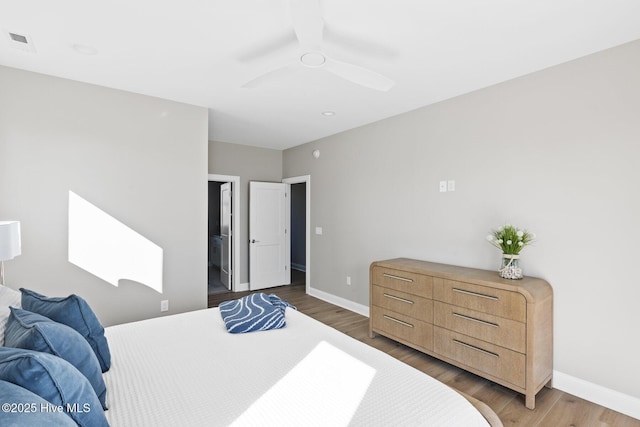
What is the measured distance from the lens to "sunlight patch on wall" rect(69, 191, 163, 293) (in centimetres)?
297

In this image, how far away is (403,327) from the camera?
321cm

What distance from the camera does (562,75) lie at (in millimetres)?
2531

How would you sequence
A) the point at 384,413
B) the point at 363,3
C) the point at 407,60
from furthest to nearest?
the point at 407,60, the point at 363,3, the point at 384,413

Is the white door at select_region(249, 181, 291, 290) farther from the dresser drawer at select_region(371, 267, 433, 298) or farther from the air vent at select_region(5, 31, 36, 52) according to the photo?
the air vent at select_region(5, 31, 36, 52)

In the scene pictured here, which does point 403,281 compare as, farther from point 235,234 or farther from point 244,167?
point 244,167

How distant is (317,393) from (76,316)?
119 cm

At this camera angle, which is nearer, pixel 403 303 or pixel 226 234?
pixel 403 303

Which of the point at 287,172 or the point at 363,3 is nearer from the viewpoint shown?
the point at 363,3

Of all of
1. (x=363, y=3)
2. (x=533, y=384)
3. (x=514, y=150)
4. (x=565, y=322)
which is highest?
(x=363, y=3)

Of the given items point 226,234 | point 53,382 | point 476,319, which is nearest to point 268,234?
point 226,234

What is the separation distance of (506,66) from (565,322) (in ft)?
6.86

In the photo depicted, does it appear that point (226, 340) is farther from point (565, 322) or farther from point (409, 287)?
point (565, 322)

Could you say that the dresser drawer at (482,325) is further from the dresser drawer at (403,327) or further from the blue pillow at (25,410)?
the blue pillow at (25,410)

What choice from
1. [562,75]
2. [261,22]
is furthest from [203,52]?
[562,75]
